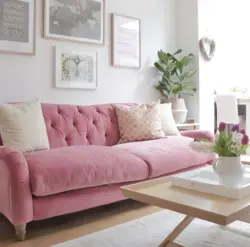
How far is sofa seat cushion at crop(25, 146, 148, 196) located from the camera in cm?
199

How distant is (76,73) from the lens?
3.41 meters

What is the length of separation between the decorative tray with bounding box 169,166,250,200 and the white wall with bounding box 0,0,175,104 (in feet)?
6.14

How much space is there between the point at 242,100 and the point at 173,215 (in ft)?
9.15

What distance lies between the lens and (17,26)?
3.01 m

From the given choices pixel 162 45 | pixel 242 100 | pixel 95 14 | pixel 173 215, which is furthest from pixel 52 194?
pixel 242 100

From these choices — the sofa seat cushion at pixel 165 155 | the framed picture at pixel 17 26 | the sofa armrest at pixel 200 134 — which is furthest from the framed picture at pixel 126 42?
the sofa seat cushion at pixel 165 155

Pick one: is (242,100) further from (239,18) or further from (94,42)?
(94,42)

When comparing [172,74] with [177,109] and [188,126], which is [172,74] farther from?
[188,126]

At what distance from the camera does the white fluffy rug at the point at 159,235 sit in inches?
75.5

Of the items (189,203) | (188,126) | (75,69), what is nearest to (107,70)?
(75,69)

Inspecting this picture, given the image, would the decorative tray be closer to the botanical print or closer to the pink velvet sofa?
the pink velvet sofa

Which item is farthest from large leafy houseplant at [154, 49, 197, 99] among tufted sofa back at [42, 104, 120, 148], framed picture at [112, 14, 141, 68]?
tufted sofa back at [42, 104, 120, 148]

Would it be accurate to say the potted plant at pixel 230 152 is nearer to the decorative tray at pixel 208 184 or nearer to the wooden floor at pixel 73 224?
the decorative tray at pixel 208 184

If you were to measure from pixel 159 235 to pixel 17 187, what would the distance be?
0.93m
